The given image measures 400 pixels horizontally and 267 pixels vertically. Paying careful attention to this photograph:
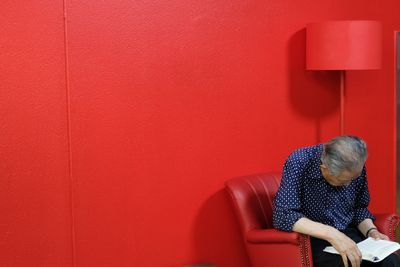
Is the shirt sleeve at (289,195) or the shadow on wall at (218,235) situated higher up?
the shirt sleeve at (289,195)

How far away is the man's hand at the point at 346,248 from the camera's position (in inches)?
107

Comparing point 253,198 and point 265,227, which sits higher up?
point 253,198

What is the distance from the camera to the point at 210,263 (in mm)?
3582

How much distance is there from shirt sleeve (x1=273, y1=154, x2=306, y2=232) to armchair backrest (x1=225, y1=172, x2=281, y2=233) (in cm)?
26

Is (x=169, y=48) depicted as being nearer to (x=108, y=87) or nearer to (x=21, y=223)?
(x=108, y=87)

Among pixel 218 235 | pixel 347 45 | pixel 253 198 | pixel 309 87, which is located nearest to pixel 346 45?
pixel 347 45

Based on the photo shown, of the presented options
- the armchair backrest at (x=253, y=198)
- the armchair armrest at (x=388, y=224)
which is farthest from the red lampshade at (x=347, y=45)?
the armchair armrest at (x=388, y=224)

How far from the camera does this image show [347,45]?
332cm

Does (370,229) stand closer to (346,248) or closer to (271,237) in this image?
(346,248)

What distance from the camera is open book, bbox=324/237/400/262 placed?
2716 millimetres

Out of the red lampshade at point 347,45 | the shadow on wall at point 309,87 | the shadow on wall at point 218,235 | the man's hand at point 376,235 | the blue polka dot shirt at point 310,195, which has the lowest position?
the shadow on wall at point 218,235

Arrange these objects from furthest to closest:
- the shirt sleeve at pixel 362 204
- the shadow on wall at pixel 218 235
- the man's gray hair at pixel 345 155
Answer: the shadow on wall at pixel 218 235
the shirt sleeve at pixel 362 204
the man's gray hair at pixel 345 155

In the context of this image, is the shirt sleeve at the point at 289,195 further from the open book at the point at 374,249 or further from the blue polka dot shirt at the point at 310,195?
the open book at the point at 374,249

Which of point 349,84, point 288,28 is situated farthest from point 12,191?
point 349,84
